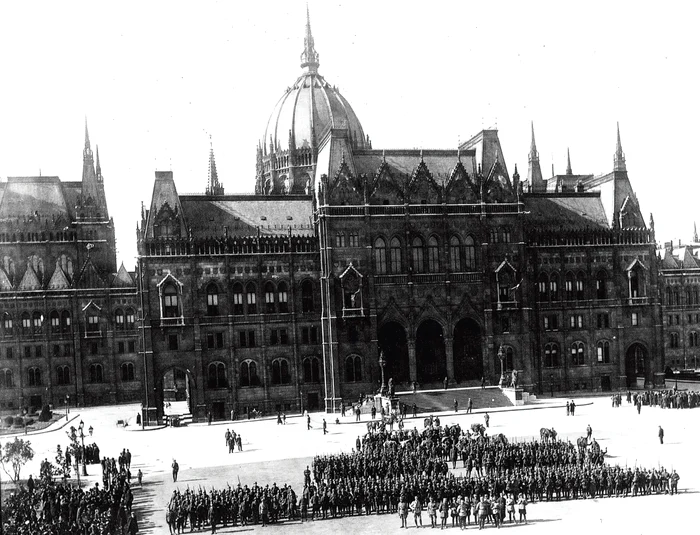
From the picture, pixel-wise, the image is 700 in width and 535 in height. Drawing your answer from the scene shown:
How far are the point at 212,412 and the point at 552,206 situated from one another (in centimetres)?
3927

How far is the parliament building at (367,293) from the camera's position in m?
66.4

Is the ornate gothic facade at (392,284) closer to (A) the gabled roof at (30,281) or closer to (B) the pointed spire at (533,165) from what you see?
(A) the gabled roof at (30,281)

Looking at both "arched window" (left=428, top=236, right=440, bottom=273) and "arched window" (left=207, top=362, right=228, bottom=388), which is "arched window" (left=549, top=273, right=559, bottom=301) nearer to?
"arched window" (left=428, top=236, right=440, bottom=273)

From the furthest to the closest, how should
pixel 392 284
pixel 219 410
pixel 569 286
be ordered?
pixel 569 286 → pixel 392 284 → pixel 219 410

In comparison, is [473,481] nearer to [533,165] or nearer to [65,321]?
[65,321]

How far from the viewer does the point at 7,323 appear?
79.8 meters

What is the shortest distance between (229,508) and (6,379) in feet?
192

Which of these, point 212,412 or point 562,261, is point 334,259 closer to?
point 212,412

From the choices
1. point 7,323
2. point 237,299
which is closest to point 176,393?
point 7,323

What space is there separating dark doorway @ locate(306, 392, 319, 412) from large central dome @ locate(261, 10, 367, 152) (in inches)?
1247

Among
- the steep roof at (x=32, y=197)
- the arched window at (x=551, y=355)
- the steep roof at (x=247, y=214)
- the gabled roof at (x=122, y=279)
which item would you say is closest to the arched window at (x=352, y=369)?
the steep roof at (x=247, y=214)

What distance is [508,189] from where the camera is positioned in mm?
71812

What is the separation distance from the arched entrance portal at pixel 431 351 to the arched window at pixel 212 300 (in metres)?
18.7

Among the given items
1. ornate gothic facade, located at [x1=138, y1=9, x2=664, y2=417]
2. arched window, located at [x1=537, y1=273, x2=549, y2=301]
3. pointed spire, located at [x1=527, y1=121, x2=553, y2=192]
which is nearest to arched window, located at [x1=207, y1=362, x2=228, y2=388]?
ornate gothic facade, located at [x1=138, y1=9, x2=664, y2=417]
